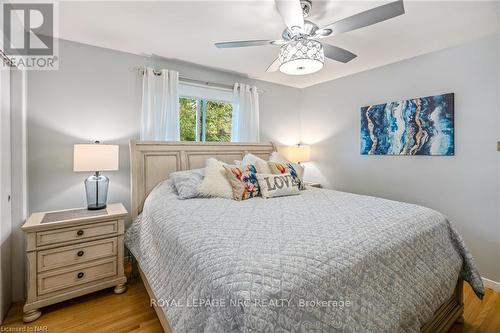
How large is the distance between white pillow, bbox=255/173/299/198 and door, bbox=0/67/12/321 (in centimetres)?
201

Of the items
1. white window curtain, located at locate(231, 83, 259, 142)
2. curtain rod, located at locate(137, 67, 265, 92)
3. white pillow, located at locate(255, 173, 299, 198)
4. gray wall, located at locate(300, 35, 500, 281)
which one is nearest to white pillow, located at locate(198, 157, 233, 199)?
white pillow, located at locate(255, 173, 299, 198)

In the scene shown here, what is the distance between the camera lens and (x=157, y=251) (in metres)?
1.61

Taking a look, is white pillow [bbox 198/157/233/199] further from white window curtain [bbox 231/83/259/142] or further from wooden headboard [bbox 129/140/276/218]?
white window curtain [bbox 231/83/259/142]

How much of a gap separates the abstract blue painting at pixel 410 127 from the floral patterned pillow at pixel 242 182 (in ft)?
5.82

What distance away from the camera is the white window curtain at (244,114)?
3467 mm

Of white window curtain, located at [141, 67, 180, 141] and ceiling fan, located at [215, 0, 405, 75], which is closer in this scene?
ceiling fan, located at [215, 0, 405, 75]

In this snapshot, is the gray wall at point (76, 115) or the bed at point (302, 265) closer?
the bed at point (302, 265)

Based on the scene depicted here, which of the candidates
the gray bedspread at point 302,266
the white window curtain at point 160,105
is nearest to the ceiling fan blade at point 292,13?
the gray bedspread at point 302,266

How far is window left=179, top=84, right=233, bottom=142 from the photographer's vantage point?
126 inches

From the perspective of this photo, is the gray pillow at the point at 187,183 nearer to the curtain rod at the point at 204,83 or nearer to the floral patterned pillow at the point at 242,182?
the floral patterned pillow at the point at 242,182

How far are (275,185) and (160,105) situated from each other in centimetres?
163

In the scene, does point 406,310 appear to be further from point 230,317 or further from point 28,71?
point 28,71

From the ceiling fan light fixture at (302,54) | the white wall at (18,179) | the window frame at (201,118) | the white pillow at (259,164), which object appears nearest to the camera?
the ceiling fan light fixture at (302,54)

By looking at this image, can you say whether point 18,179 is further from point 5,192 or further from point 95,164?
point 95,164
